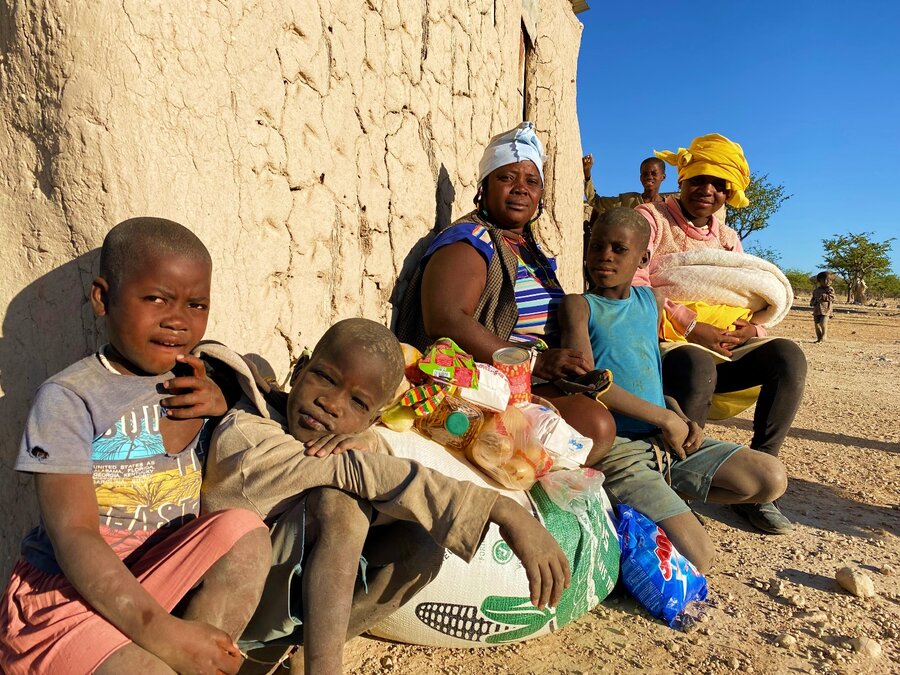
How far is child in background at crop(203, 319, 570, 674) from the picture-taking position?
1.45 meters

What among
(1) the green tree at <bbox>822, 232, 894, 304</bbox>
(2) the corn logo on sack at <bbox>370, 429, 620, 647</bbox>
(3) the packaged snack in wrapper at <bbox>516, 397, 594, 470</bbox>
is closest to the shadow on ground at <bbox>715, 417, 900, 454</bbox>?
(3) the packaged snack in wrapper at <bbox>516, 397, 594, 470</bbox>

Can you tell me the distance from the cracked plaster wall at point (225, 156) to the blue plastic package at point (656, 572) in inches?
52.0

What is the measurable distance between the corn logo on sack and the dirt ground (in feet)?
0.23

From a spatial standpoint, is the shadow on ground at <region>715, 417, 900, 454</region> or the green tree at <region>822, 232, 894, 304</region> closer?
the shadow on ground at <region>715, 417, 900, 454</region>

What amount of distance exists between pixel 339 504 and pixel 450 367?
0.70 meters

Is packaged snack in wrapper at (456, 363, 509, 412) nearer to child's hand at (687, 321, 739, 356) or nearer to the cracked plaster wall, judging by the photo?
the cracked plaster wall

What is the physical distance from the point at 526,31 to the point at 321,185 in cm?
273

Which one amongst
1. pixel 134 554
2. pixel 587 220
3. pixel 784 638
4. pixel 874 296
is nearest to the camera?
pixel 134 554

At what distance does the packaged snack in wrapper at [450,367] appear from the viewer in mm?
2070

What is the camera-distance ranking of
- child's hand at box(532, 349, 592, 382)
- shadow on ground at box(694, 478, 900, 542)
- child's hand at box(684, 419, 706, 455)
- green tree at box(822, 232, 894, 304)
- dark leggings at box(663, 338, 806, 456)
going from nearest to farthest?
child's hand at box(532, 349, 592, 382), child's hand at box(684, 419, 706, 455), dark leggings at box(663, 338, 806, 456), shadow on ground at box(694, 478, 900, 542), green tree at box(822, 232, 894, 304)

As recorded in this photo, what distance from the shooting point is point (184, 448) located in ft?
5.21

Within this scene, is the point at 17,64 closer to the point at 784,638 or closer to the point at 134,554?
the point at 134,554

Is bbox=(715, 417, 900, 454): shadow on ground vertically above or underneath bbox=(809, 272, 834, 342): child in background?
underneath

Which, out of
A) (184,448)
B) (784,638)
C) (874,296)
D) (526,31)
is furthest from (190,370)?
(874,296)
